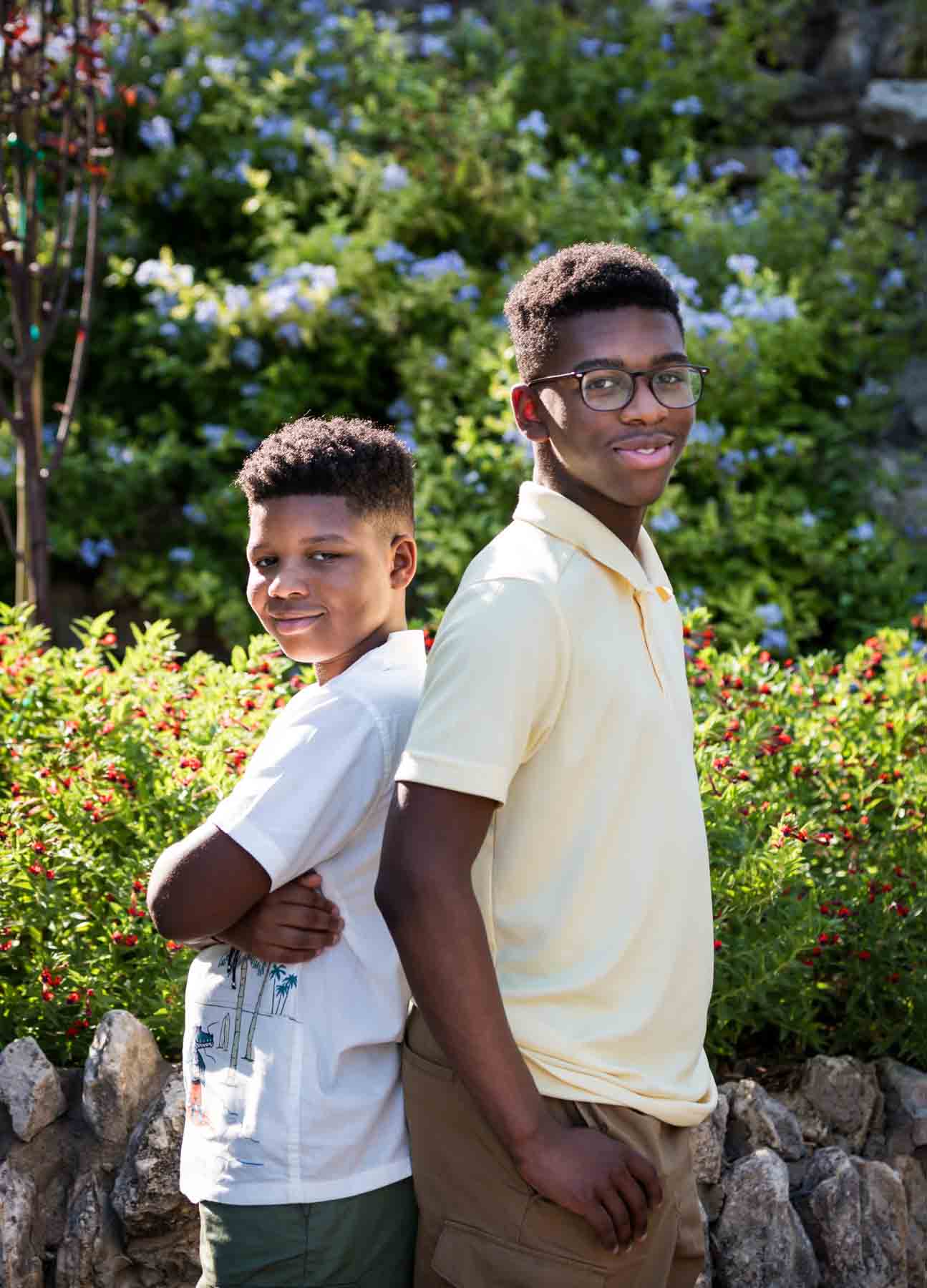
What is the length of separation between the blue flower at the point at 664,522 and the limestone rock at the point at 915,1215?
2914mm

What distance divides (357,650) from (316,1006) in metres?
0.48

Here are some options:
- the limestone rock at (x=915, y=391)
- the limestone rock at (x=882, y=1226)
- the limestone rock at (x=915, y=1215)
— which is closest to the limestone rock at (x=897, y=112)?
the limestone rock at (x=915, y=391)

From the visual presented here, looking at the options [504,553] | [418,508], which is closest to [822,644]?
[418,508]

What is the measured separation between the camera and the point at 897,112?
712cm

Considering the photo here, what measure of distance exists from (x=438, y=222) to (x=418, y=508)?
1.61 metres

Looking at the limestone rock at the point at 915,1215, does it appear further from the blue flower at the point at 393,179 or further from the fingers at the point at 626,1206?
the blue flower at the point at 393,179

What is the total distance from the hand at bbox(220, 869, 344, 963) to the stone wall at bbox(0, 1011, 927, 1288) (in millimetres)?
765

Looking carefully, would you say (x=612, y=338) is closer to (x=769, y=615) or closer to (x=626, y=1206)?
(x=626, y=1206)

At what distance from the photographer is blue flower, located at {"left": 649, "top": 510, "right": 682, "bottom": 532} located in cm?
526

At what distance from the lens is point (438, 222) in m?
6.43

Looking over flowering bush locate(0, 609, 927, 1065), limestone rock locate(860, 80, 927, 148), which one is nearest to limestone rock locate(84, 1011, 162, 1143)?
flowering bush locate(0, 609, 927, 1065)

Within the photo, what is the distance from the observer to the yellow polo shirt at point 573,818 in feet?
5.24

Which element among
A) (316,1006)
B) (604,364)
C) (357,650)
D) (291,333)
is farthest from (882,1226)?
(291,333)

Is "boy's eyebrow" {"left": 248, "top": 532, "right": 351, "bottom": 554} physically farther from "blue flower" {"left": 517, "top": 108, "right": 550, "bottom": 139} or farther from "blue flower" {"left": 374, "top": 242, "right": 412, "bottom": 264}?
"blue flower" {"left": 517, "top": 108, "right": 550, "bottom": 139}
